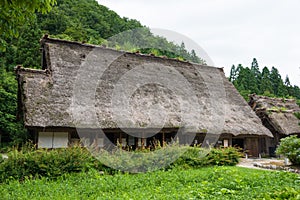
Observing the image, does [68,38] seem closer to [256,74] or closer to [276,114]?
[276,114]

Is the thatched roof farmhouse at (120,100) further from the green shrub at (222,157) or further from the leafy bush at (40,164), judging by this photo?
the green shrub at (222,157)

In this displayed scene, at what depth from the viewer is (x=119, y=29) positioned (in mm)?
31109

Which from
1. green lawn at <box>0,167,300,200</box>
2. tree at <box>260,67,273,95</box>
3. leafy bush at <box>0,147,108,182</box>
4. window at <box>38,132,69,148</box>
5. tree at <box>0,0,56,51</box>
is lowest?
green lawn at <box>0,167,300,200</box>

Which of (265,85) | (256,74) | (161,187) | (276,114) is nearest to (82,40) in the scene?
(276,114)

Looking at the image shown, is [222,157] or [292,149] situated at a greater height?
[292,149]

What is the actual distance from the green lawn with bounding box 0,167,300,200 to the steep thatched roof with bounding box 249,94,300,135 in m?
12.1

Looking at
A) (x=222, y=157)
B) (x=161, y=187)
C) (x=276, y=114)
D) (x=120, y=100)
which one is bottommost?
(x=161, y=187)

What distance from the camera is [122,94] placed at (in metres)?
12.9

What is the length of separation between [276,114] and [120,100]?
1267 centimetres

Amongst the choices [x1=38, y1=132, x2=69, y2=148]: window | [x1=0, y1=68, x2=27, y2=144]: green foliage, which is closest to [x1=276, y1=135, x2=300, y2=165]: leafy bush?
[x1=38, y1=132, x2=69, y2=148]: window

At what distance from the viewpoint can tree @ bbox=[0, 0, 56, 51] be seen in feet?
14.3

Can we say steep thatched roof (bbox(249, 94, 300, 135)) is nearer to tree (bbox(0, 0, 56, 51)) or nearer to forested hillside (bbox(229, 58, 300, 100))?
forested hillside (bbox(229, 58, 300, 100))

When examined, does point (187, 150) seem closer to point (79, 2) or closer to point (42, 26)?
point (42, 26)

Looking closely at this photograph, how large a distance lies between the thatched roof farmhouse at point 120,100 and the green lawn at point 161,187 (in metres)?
3.67
